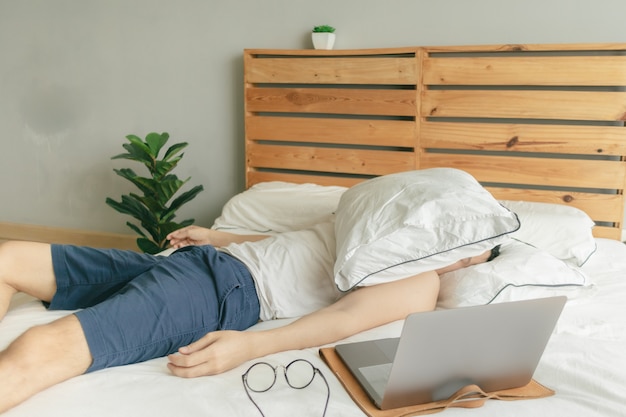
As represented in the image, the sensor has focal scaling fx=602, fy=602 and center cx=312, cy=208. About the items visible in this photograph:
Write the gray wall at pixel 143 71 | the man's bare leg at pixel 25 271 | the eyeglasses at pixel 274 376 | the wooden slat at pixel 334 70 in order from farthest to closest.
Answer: the gray wall at pixel 143 71 < the wooden slat at pixel 334 70 < the man's bare leg at pixel 25 271 < the eyeglasses at pixel 274 376

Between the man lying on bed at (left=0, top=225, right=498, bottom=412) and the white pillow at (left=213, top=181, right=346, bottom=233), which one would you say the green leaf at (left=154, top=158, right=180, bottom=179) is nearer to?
the white pillow at (left=213, top=181, right=346, bottom=233)

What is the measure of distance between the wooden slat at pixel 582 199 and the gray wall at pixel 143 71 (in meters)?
0.63

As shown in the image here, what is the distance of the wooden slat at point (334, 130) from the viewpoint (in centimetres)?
261

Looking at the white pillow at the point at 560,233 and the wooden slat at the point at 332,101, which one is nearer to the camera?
the white pillow at the point at 560,233

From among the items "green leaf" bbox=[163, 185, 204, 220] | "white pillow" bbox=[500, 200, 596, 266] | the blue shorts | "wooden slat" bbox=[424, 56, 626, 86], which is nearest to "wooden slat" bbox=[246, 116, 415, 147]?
"wooden slat" bbox=[424, 56, 626, 86]

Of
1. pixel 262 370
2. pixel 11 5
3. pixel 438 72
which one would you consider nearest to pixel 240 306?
pixel 262 370

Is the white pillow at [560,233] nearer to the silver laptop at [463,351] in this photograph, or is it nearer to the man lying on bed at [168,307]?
the man lying on bed at [168,307]

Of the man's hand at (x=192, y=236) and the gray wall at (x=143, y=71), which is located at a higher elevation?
the gray wall at (x=143, y=71)

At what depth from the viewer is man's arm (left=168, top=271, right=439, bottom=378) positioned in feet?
3.89

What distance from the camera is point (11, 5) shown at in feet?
11.2

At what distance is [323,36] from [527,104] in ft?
3.06

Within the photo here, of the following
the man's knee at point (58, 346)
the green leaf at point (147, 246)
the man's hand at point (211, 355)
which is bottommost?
the green leaf at point (147, 246)

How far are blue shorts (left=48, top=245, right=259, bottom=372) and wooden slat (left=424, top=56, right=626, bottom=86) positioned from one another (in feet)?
4.60

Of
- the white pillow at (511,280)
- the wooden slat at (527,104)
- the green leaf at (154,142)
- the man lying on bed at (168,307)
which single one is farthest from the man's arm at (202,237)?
the wooden slat at (527,104)
